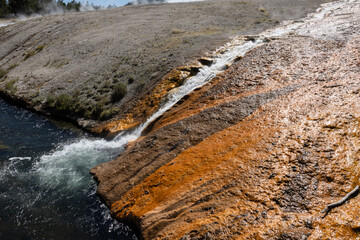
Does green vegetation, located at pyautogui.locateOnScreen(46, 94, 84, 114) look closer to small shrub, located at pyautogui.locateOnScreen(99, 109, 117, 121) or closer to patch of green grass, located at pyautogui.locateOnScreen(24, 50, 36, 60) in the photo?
small shrub, located at pyautogui.locateOnScreen(99, 109, 117, 121)

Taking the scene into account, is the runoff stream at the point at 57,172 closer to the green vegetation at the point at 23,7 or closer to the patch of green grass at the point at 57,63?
the patch of green grass at the point at 57,63

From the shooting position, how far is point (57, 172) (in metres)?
9.87

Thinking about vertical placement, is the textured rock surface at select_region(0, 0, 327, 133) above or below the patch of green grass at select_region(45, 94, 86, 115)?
above

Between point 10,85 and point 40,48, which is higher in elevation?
point 40,48

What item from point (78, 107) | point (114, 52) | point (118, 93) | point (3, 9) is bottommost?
point (78, 107)

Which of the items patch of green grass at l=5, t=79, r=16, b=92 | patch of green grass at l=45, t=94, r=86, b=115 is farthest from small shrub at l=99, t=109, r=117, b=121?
patch of green grass at l=5, t=79, r=16, b=92

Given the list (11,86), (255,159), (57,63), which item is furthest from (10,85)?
(255,159)

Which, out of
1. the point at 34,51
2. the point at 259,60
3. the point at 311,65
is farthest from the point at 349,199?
the point at 34,51

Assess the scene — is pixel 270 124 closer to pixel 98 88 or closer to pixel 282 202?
pixel 282 202

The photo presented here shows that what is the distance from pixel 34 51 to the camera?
26234 mm

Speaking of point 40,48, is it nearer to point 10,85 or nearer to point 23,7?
point 10,85

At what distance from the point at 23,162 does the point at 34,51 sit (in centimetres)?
2036

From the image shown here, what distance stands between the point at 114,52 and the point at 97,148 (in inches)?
440

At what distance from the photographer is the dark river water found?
7.36 meters
